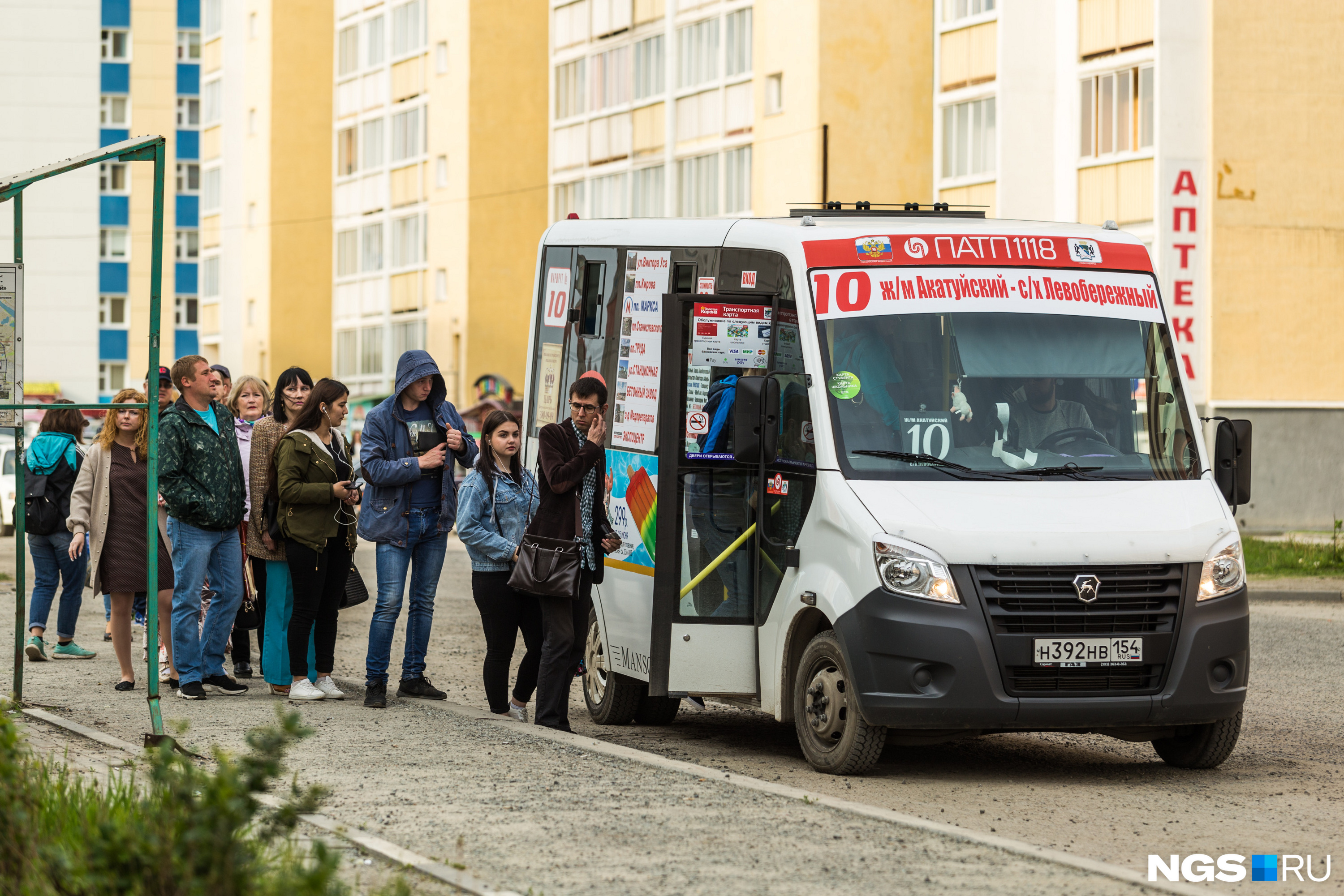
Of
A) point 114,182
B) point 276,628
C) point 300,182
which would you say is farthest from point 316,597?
point 114,182

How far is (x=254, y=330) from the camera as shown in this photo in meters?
75.3

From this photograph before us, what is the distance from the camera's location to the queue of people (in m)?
10.1

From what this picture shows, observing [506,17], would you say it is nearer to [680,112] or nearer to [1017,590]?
[680,112]

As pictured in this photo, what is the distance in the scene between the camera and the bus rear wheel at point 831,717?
866 cm

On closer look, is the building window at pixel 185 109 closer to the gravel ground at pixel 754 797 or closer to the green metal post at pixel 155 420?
the gravel ground at pixel 754 797

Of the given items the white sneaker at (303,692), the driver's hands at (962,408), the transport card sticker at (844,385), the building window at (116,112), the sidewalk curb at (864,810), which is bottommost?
the white sneaker at (303,692)

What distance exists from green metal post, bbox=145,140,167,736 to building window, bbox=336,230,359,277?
196 ft

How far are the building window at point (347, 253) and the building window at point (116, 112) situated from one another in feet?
71.5

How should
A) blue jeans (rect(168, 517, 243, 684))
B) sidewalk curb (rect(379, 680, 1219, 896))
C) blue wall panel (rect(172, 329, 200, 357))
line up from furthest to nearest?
blue wall panel (rect(172, 329, 200, 357)) < blue jeans (rect(168, 517, 243, 684)) < sidewalk curb (rect(379, 680, 1219, 896))

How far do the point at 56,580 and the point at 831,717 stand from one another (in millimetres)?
7340

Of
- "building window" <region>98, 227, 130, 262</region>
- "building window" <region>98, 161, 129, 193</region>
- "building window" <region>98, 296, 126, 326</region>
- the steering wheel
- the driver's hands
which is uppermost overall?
"building window" <region>98, 161, 129, 193</region>

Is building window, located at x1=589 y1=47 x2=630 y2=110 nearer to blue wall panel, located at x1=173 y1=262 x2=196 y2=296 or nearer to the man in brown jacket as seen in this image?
blue wall panel, located at x1=173 y1=262 x2=196 y2=296

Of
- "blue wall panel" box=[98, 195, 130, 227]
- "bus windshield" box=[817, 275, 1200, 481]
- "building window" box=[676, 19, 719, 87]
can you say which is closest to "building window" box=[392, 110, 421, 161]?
"building window" box=[676, 19, 719, 87]

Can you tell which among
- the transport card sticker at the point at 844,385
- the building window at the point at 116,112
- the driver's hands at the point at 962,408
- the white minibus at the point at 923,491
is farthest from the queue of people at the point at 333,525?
the building window at the point at 116,112
